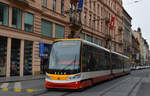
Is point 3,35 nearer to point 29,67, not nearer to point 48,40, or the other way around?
Result: point 29,67

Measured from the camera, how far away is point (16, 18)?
2442cm

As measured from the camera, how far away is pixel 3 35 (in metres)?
22.2

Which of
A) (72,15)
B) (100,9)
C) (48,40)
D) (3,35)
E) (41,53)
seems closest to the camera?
(3,35)

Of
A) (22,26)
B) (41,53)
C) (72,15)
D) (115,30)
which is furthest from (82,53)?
(115,30)

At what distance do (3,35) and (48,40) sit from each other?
8423 mm

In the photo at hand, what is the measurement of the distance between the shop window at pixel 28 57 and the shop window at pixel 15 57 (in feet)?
3.75

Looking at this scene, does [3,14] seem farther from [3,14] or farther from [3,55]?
[3,55]

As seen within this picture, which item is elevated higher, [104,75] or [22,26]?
[22,26]

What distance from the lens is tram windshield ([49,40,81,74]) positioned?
40.4 feet

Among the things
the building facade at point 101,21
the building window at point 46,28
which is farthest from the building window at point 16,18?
the building facade at point 101,21

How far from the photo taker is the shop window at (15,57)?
2388cm

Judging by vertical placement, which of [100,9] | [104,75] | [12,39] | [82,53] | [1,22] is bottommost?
[104,75]

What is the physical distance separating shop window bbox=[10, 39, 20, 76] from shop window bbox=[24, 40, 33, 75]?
1.14m

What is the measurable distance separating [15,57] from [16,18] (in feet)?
13.5
